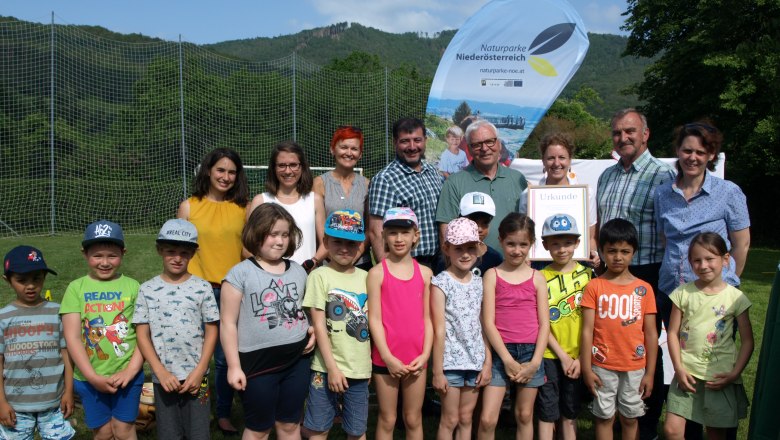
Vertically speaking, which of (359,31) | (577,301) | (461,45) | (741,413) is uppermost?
(359,31)

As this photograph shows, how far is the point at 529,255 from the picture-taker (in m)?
3.94

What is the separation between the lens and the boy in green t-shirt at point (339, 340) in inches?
132

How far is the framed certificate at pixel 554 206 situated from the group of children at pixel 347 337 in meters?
0.36

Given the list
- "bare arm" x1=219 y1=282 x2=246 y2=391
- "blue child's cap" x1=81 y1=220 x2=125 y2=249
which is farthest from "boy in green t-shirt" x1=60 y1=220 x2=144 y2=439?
"bare arm" x1=219 y1=282 x2=246 y2=391

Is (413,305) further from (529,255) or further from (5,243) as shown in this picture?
(5,243)

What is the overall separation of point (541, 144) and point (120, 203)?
1887 centimetres

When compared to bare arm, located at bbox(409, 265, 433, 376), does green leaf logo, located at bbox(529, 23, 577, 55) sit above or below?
above

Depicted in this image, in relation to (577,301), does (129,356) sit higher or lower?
lower

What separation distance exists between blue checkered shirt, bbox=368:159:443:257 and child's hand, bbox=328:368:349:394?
109 cm

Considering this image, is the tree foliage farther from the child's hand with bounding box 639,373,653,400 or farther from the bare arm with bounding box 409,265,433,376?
the bare arm with bounding box 409,265,433,376

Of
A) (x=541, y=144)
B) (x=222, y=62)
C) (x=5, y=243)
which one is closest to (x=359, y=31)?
Result: (x=222, y=62)

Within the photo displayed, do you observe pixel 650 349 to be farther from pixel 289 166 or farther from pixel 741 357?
pixel 289 166

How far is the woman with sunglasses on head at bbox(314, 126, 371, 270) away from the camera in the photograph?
4.38 meters

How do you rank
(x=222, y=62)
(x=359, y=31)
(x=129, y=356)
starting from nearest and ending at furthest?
(x=129, y=356)
(x=222, y=62)
(x=359, y=31)
